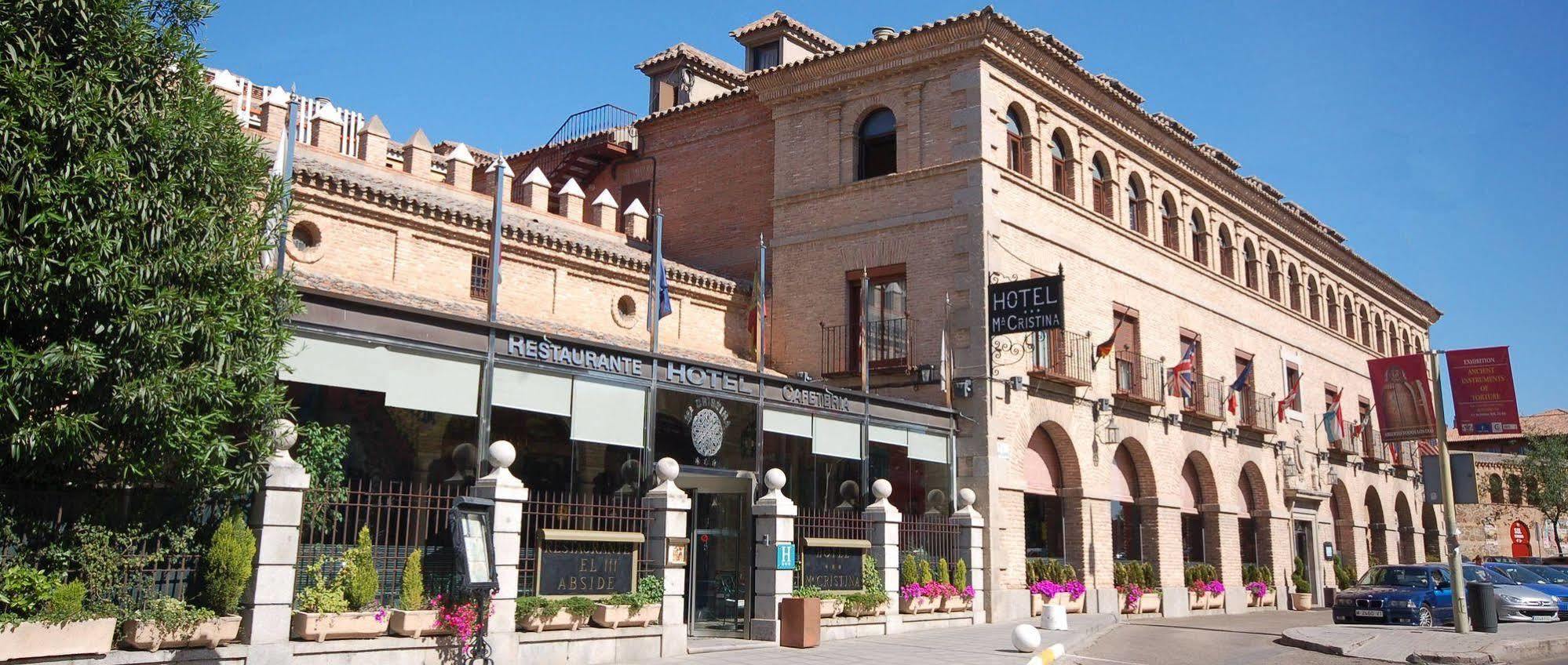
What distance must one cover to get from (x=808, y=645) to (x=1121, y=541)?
1248 cm

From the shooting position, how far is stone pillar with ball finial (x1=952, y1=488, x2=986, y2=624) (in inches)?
866

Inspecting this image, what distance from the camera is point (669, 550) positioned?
1603 centimetres

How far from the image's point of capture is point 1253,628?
77.7ft

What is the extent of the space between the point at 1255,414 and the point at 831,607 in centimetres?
1853

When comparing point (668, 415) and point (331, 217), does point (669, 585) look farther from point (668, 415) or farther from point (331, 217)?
point (331, 217)

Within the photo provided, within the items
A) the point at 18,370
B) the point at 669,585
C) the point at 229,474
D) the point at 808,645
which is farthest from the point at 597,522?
the point at 18,370

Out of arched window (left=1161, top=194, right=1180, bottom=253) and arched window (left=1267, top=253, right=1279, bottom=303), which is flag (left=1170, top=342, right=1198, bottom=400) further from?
arched window (left=1267, top=253, right=1279, bottom=303)

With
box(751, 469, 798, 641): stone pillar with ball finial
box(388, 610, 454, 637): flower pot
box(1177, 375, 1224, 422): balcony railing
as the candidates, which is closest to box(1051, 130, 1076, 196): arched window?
box(1177, 375, 1224, 422): balcony railing

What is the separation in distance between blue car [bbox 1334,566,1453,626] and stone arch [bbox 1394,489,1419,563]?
2110cm

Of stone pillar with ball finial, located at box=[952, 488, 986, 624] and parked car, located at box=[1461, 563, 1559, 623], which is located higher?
stone pillar with ball finial, located at box=[952, 488, 986, 624]

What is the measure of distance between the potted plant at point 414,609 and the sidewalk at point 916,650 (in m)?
2.95

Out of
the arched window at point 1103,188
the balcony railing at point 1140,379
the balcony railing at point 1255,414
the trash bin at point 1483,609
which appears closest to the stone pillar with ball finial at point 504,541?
the trash bin at point 1483,609

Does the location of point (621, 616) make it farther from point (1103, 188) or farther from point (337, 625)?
point (1103, 188)

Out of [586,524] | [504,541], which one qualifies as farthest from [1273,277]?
[504,541]
